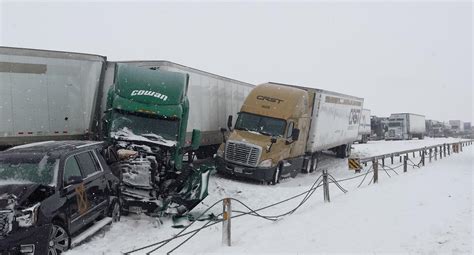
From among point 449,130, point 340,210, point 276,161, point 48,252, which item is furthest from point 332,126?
point 449,130

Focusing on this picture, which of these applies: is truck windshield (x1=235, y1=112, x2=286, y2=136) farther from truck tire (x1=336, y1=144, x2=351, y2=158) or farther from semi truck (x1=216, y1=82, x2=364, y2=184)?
truck tire (x1=336, y1=144, x2=351, y2=158)

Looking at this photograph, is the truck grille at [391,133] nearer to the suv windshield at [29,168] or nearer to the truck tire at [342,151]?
the truck tire at [342,151]

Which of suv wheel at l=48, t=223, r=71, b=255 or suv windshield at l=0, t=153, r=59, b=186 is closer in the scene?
suv wheel at l=48, t=223, r=71, b=255

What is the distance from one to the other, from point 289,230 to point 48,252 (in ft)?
13.2

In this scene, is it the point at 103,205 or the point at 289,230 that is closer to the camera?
the point at 289,230

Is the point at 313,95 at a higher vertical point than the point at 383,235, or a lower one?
higher

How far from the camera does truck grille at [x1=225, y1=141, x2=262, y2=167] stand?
55.0 feet

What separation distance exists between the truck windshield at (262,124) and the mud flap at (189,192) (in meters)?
6.02

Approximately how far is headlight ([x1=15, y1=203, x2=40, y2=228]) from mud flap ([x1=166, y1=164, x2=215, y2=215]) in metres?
4.22

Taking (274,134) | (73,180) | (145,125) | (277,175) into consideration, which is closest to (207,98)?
(274,134)

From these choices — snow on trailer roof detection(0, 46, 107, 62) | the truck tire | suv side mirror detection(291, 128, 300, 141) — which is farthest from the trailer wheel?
the truck tire

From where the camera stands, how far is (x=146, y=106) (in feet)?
41.4

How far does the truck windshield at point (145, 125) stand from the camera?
1226cm

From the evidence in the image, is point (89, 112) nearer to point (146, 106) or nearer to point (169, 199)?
point (146, 106)
